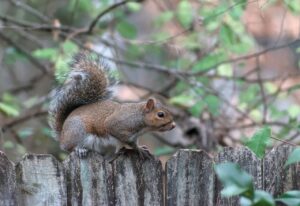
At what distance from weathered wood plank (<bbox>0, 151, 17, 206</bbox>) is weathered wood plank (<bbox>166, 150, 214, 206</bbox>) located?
20.1 inches

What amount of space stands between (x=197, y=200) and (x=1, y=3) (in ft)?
13.7

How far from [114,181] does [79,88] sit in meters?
0.75

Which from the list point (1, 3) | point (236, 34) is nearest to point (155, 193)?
point (236, 34)

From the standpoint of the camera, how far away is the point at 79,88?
3.10m

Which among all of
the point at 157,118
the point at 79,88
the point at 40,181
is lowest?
the point at 40,181

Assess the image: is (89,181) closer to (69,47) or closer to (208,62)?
(69,47)

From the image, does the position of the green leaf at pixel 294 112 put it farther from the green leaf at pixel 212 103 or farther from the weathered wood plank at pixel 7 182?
the weathered wood plank at pixel 7 182

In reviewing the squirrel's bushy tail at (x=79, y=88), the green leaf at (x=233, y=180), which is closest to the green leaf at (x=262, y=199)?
the green leaf at (x=233, y=180)

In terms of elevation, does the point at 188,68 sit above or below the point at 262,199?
above

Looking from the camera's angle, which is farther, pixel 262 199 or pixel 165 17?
pixel 165 17

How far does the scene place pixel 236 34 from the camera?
13.6ft

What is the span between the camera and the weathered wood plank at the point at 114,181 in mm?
2404

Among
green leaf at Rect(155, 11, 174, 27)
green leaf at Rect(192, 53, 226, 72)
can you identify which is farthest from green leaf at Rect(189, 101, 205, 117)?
green leaf at Rect(155, 11, 174, 27)

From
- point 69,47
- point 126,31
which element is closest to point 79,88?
point 69,47
